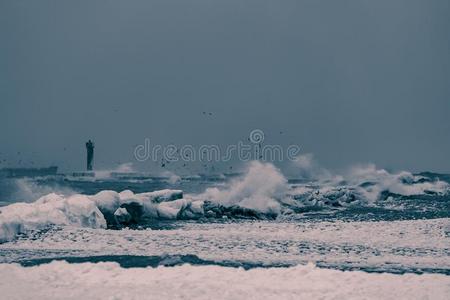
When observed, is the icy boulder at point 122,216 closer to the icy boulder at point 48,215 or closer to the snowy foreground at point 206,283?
the icy boulder at point 48,215

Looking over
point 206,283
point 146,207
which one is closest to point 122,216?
point 146,207

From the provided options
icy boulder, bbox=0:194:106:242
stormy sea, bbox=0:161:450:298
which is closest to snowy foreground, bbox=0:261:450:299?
stormy sea, bbox=0:161:450:298

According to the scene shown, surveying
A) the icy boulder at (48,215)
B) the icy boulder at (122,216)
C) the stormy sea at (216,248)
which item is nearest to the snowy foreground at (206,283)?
the stormy sea at (216,248)

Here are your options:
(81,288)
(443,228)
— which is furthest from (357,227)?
(81,288)

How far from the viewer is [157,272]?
907cm

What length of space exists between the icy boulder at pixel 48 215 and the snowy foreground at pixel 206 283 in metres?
4.26

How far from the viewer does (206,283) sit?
8320 millimetres

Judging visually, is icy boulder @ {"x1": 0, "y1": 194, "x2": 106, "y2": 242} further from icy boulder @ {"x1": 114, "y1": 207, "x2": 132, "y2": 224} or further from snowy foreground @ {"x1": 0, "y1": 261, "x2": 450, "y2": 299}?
snowy foreground @ {"x1": 0, "y1": 261, "x2": 450, "y2": 299}

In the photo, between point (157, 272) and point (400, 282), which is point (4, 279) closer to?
point (157, 272)

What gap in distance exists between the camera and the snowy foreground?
769 centimetres

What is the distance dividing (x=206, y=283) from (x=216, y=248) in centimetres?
390

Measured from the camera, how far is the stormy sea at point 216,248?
8.41m

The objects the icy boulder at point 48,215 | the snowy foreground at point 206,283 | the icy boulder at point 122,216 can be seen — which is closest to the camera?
the snowy foreground at point 206,283

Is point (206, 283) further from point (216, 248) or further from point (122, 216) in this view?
point (122, 216)
